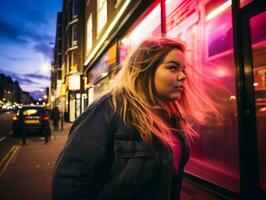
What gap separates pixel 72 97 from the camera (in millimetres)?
32625

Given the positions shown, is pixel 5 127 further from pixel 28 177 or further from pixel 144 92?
pixel 144 92

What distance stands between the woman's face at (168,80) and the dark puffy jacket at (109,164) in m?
0.27

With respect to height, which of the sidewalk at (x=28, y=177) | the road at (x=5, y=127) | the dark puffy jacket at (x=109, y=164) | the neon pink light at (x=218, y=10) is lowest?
the sidewalk at (x=28, y=177)

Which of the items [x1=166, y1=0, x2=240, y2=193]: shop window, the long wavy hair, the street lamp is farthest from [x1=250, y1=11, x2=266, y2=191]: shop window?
the street lamp

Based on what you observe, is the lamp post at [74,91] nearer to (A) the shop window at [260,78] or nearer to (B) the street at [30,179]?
(B) the street at [30,179]

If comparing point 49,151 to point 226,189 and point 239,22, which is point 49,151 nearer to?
point 226,189

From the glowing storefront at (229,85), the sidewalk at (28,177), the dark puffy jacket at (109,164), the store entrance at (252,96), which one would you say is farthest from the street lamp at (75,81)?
the dark puffy jacket at (109,164)

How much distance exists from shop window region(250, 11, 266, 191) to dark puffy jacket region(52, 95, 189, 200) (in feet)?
10.7

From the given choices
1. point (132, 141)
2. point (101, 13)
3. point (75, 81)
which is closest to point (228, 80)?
point (132, 141)

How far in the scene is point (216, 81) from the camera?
227 inches

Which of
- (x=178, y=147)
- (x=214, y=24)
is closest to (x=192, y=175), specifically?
(x=214, y=24)

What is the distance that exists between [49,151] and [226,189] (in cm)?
761

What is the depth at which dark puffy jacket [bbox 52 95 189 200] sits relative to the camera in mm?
1460

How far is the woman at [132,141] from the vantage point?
1.47 metres
